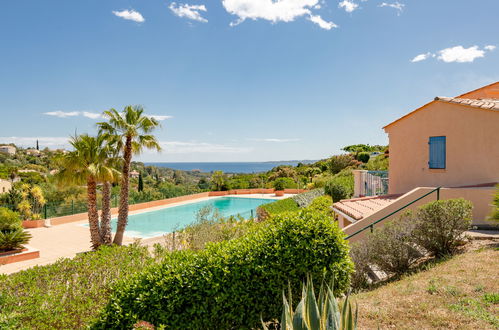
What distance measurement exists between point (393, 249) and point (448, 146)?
6.70 m

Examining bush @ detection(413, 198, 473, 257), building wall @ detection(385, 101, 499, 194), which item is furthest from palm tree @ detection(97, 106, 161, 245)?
bush @ detection(413, 198, 473, 257)

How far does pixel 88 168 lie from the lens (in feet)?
39.0

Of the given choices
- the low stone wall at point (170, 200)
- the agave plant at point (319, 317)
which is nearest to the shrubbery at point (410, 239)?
the agave plant at point (319, 317)

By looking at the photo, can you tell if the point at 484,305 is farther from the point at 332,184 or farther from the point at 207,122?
the point at 207,122

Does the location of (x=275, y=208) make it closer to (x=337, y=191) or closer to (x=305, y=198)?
(x=305, y=198)

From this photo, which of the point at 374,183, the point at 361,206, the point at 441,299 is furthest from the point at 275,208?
the point at 441,299

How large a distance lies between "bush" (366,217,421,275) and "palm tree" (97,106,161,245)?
444 inches

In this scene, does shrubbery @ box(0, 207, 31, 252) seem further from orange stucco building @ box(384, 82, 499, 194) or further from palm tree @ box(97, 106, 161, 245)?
orange stucco building @ box(384, 82, 499, 194)

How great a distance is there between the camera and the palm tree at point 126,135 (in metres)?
13.4

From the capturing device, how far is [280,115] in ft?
169

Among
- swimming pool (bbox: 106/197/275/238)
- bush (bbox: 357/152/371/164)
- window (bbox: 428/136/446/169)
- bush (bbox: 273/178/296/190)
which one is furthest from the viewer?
bush (bbox: 273/178/296/190)

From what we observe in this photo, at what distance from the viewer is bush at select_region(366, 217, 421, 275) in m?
6.00

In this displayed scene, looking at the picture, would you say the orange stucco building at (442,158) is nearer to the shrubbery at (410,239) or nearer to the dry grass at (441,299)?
the shrubbery at (410,239)

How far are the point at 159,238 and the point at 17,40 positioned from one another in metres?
17.3
